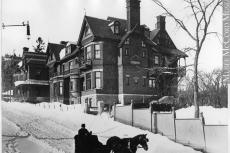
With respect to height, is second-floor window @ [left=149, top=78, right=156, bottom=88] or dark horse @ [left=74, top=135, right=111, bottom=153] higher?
second-floor window @ [left=149, top=78, right=156, bottom=88]

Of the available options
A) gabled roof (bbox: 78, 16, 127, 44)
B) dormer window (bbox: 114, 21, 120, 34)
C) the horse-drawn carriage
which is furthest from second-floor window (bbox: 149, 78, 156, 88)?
the horse-drawn carriage

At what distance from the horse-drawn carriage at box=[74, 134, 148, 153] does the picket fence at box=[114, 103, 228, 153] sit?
271 centimetres

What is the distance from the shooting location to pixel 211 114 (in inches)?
542

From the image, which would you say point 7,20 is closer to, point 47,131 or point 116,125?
point 47,131

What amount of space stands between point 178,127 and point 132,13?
13.3ft

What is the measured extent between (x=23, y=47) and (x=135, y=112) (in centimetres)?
448

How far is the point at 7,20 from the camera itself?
10633 mm

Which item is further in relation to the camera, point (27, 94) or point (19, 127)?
point (27, 94)

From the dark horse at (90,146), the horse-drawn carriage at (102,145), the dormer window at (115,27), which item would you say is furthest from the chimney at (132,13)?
the dark horse at (90,146)

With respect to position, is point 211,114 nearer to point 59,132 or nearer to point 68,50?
point 59,132

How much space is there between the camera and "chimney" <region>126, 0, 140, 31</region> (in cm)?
1180

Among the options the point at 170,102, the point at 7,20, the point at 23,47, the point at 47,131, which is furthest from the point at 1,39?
the point at 170,102

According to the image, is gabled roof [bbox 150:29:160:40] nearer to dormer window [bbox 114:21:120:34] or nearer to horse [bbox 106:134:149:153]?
dormer window [bbox 114:21:120:34]

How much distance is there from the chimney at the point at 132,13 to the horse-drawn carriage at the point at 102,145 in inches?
160
